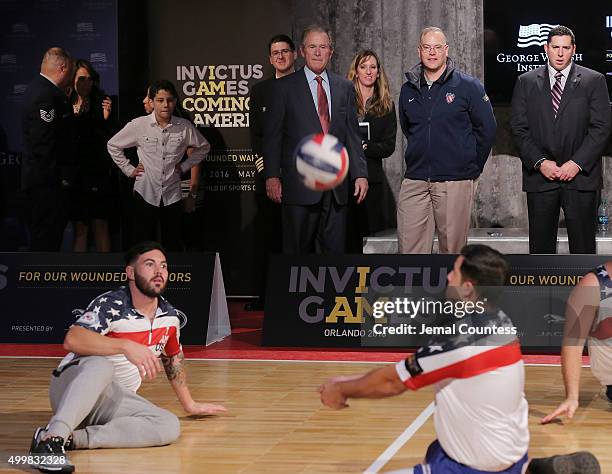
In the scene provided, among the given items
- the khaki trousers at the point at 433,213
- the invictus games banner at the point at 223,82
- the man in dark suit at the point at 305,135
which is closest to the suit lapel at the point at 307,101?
the man in dark suit at the point at 305,135

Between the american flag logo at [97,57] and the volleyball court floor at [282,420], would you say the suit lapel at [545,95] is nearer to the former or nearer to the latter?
the volleyball court floor at [282,420]

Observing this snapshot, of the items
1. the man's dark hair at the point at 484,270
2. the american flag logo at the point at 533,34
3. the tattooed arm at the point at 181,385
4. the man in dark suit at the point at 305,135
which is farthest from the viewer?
the american flag logo at the point at 533,34

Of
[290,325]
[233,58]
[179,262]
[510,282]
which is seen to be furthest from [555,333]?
[233,58]

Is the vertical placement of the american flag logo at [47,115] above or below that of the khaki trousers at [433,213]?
above

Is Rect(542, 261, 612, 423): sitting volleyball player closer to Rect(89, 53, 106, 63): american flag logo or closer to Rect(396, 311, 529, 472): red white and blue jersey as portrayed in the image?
Rect(396, 311, 529, 472): red white and blue jersey

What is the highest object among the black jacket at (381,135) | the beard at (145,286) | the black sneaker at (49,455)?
the black jacket at (381,135)

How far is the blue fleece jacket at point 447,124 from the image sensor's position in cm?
980

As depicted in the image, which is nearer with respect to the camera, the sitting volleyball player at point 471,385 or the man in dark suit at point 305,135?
the sitting volleyball player at point 471,385

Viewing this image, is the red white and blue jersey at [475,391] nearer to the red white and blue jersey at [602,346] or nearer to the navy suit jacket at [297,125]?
the red white and blue jersey at [602,346]

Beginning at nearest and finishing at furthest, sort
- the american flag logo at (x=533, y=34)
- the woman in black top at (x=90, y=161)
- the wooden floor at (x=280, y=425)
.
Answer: the wooden floor at (x=280, y=425) < the american flag logo at (x=533, y=34) < the woman in black top at (x=90, y=161)

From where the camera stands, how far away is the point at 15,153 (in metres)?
12.8

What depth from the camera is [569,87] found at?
995 centimetres

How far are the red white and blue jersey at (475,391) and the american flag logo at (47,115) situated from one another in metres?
7.55

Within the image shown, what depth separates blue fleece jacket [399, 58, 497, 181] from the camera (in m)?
9.80
